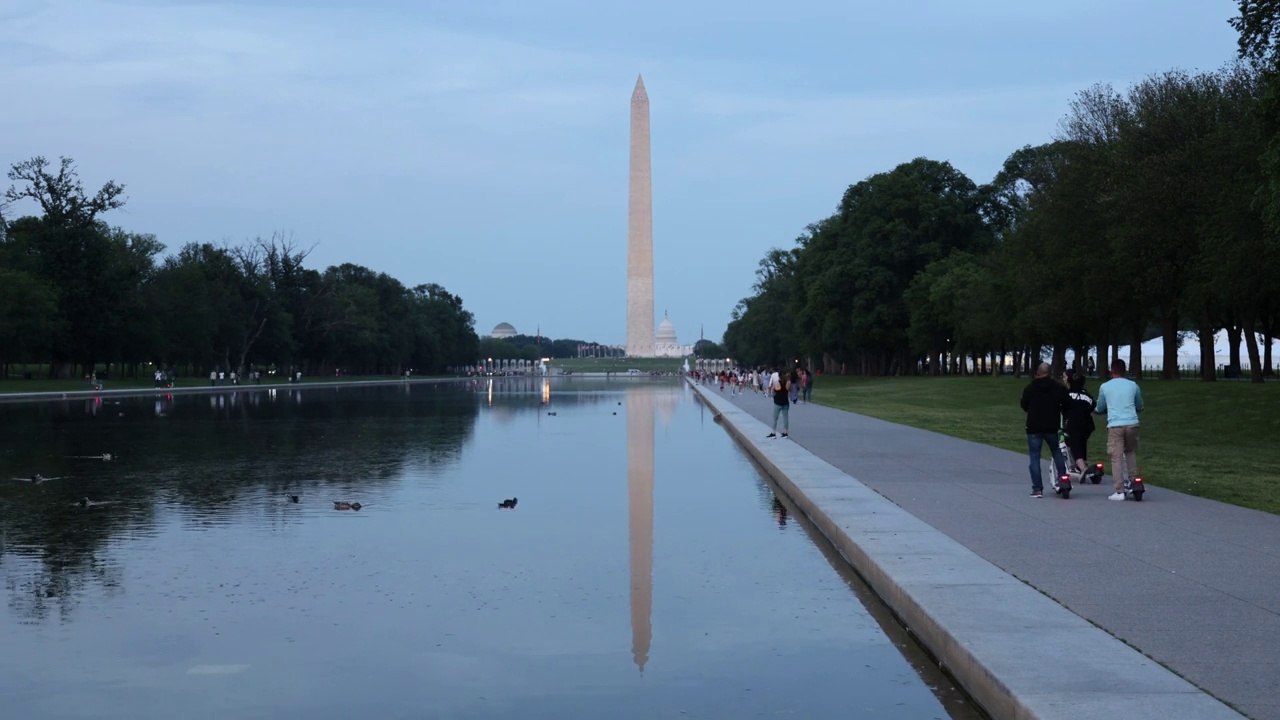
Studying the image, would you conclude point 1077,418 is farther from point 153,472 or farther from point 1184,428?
point 1184,428

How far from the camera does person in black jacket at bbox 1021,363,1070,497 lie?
54.7 feet

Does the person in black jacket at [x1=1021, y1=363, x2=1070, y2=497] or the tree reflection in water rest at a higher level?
the person in black jacket at [x1=1021, y1=363, x2=1070, y2=497]

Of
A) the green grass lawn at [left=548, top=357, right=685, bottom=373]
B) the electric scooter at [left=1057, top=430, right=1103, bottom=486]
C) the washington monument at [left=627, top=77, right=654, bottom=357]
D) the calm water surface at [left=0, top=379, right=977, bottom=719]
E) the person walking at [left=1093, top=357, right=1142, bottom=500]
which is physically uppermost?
the washington monument at [left=627, top=77, right=654, bottom=357]

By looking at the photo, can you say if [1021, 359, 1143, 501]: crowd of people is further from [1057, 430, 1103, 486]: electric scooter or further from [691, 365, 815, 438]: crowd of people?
[691, 365, 815, 438]: crowd of people

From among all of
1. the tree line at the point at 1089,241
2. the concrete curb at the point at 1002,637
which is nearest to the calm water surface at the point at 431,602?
the concrete curb at the point at 1002,637

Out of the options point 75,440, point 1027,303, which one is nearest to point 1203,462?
point 75,440

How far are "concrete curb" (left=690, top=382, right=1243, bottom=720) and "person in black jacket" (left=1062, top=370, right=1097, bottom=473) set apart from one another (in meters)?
4.60

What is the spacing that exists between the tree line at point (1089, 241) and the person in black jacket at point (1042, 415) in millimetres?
11075

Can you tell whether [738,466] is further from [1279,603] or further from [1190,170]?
[1190,170]

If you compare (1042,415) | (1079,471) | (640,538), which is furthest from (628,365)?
(640,538)

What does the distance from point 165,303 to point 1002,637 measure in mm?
92084

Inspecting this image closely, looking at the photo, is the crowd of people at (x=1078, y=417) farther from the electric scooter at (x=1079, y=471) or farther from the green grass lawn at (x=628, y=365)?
the green grass lawn at (x=628, y=365)

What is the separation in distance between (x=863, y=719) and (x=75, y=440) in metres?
25.5

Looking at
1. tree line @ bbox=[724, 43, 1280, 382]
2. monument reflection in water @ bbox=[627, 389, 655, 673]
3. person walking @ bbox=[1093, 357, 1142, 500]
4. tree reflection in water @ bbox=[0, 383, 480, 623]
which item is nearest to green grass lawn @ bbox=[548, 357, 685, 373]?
tree line @ bbox=[724, 43, 1280, 382]
